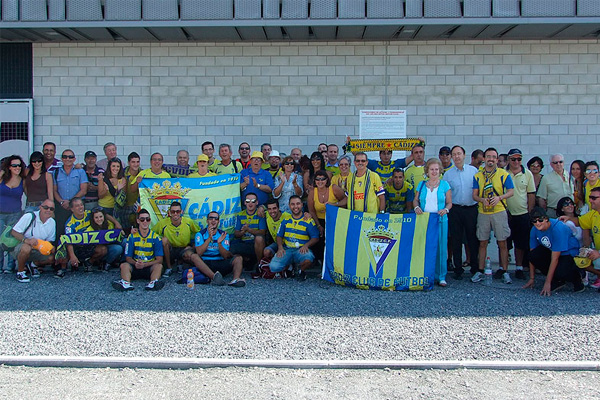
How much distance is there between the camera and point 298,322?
600cm

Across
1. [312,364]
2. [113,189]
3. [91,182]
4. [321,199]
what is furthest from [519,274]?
[91,182]

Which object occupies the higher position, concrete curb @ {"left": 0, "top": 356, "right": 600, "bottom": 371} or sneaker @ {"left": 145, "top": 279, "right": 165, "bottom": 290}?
sneaker @ {"left": 145, "top": 279, "right": 165, "bottom": 290}

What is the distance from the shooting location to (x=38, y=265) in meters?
8.30

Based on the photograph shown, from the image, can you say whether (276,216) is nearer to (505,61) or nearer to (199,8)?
(199,8)

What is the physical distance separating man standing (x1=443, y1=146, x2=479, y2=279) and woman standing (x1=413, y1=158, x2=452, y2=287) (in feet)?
1.25

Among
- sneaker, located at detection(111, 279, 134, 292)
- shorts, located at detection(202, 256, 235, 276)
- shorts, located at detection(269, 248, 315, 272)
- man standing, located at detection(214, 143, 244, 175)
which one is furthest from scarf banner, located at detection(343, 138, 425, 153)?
sneaker, located at detection(111, 279, 134, 292)

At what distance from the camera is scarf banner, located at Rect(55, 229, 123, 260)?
26.9ft

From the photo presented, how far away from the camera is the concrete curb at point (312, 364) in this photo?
15.8 ft

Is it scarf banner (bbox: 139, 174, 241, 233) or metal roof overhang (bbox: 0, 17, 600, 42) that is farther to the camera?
metal roof overhang (bbox: 0, 17, 600, 42)

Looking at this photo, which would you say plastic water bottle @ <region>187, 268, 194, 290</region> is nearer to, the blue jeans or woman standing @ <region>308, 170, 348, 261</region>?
woman standing @ <region>308, 170, 348, 261</region>

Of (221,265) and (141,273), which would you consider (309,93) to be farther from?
(141,273)

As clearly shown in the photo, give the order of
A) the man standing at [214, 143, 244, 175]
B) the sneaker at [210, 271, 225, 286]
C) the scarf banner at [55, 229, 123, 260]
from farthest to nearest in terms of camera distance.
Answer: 1. the man standing at [214, 143, 244, 175]
2. the scarf banner at [55, 229, 123, 260]
3. the sneaker at [210, 271, 225, 286]

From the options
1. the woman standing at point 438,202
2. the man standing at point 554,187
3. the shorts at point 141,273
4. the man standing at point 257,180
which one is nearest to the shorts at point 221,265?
the shorts at point 141,273

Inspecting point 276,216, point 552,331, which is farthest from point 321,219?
point 552,331
